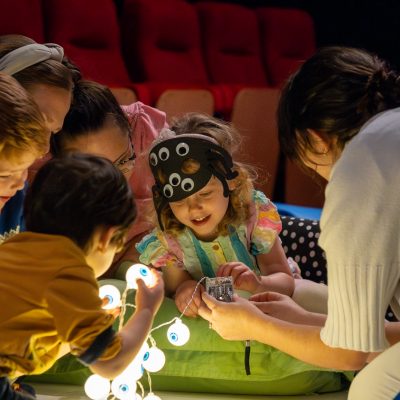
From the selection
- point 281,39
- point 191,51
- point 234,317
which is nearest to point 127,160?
point 234,317

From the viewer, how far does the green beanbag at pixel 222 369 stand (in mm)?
2395

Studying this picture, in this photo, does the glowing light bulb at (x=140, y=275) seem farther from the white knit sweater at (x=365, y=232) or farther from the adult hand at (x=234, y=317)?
the white knit sweater at (x=365, y=232)

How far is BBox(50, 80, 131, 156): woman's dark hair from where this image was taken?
2658 millimetres

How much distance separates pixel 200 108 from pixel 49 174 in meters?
2.95

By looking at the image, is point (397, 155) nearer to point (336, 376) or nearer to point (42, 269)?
point (42, 269)

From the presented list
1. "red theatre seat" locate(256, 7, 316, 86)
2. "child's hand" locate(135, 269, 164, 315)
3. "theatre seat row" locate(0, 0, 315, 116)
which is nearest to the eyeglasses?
"child's hand" locate(135, 269, 164, 315)

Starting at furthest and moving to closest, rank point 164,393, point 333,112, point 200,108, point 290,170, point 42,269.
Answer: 1. point 290,170
2. point 200,108
3. point 164,393
4. point 333,112
5. point 42,269

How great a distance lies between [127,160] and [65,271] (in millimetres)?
1118

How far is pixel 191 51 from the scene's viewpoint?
550 centimetres

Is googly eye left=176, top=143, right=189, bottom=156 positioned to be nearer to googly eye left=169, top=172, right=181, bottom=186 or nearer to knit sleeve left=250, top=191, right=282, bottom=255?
googly eye left=169, top=172, right=181, bottom=186

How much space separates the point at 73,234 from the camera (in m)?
1.75

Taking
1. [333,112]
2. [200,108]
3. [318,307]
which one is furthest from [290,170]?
[333,112]

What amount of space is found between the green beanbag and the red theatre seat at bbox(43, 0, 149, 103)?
2469mm

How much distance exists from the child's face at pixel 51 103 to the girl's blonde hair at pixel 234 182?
0.37 metres
